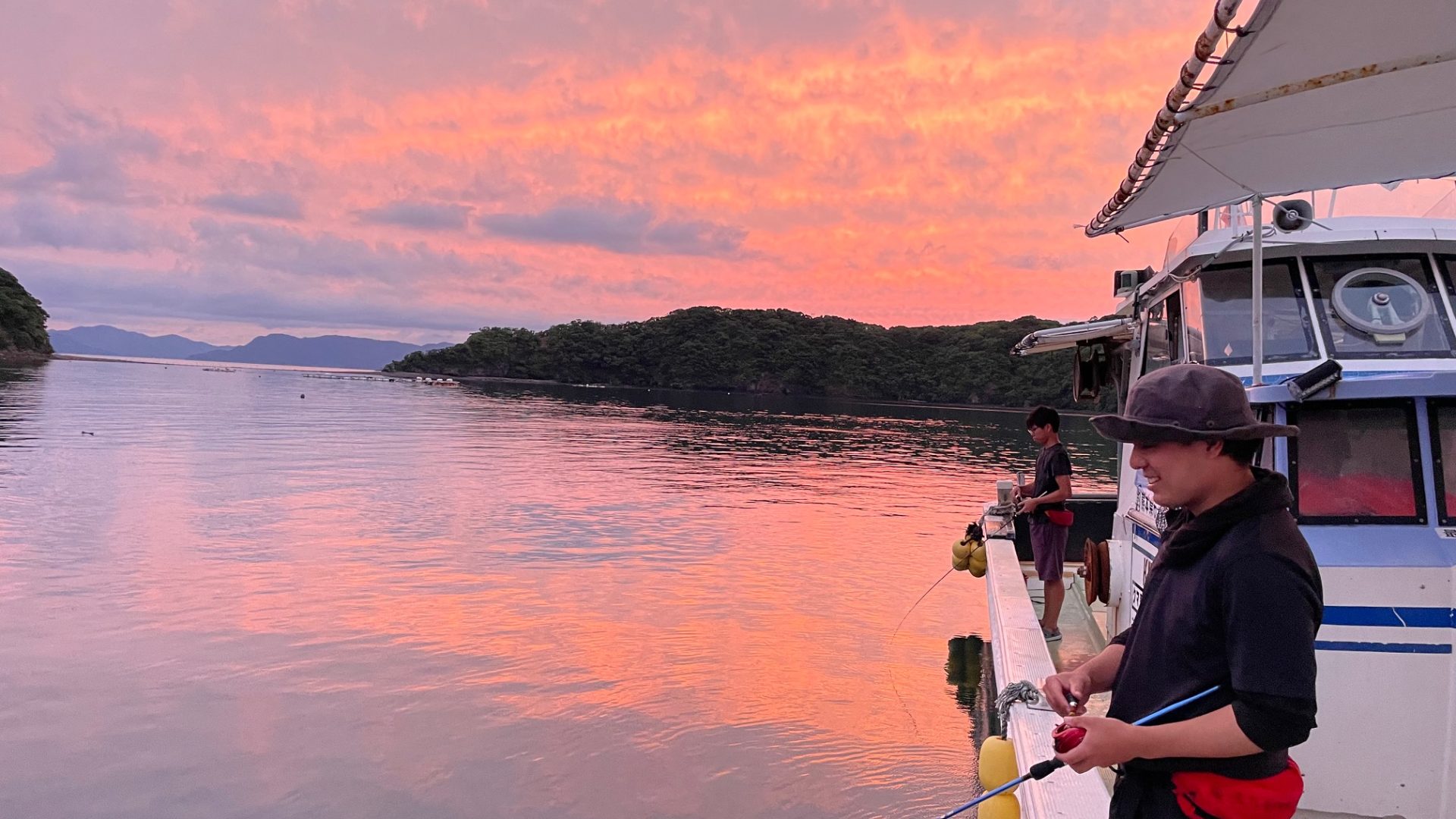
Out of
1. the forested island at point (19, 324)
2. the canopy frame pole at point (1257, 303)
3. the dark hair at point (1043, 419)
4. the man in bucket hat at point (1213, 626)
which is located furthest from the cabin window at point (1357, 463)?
the forested island at point (19, 324)

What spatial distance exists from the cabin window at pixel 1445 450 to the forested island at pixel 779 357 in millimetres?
118416

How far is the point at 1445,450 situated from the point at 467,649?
8328 millimetres

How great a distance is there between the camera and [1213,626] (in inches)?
87.9

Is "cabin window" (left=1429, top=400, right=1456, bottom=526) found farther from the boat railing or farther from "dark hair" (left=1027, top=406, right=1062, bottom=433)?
"dark hair" (left=1027, top=406, right=1062, bottom=433)

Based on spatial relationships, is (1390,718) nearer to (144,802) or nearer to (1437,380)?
(1437,380)

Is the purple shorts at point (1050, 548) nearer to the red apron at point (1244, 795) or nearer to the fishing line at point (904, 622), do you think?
the fishing line at point (904, 622)

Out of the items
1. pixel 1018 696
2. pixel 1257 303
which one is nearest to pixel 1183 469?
pixel 1018 696

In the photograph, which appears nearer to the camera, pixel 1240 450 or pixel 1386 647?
pixel 1240 450

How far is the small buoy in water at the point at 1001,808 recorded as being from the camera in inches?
142

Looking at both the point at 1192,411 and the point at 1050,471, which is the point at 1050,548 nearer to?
the point at 1050,471

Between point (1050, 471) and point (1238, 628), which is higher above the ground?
point (1238, 628)

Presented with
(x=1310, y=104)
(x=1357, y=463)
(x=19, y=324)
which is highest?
(x=19, y=324)

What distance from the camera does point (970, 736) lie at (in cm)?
876

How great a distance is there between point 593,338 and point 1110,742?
580 ft
